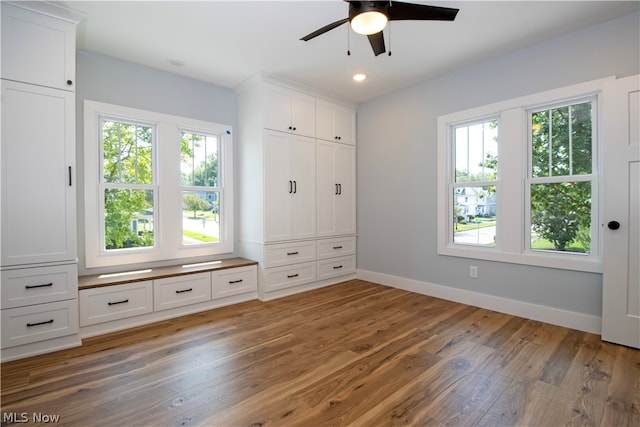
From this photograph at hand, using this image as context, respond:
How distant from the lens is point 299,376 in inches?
79.1

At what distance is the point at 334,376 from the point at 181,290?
1928 mm

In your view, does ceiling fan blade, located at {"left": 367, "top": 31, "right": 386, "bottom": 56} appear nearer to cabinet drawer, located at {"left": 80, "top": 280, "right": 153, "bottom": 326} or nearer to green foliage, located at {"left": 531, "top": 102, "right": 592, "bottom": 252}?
green foliage, located at {"left": 531, "top": 102, "right": 592, "bottom": 252}

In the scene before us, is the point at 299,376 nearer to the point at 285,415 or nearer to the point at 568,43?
the point at 285,415

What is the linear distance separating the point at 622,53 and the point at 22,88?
4771 mm

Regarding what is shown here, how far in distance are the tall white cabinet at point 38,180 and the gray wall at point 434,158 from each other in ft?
11.3

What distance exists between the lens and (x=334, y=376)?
6.59 feet

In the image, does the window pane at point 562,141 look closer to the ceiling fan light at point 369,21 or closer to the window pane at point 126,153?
the ceiling fan light at point 369,21

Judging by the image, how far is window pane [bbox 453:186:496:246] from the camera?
3.36 metres

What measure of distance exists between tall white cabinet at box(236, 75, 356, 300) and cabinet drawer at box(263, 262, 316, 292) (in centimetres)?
1

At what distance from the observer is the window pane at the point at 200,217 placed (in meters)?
3.69

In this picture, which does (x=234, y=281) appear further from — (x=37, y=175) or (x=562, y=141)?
(x=562, y=141)

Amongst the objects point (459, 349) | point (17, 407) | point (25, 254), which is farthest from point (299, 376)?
point (25, 254)

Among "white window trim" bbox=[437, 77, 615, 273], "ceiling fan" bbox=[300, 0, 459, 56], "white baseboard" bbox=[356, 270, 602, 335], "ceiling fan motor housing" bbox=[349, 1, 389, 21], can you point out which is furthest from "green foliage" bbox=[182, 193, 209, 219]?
"white window trim" bbox=[437, 77, 615, 273]

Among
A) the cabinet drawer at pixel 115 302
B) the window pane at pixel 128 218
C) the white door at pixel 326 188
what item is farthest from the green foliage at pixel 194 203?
the white door at pixel 326 188
